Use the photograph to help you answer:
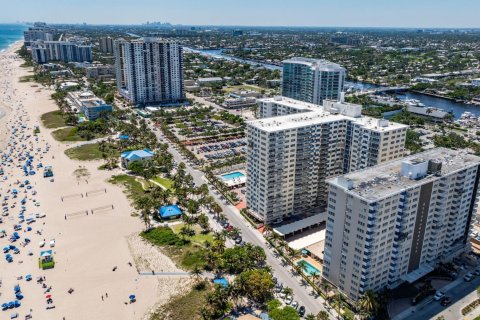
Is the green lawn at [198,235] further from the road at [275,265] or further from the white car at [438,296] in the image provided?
the white car at [438,296]

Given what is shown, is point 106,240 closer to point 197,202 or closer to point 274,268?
point 197,202

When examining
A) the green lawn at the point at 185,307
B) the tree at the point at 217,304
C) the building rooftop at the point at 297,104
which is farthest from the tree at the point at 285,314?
the building rooftop at the point at 297,104

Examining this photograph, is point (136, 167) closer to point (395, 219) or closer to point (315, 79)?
point (315, 79)

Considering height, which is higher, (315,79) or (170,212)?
(315,79)

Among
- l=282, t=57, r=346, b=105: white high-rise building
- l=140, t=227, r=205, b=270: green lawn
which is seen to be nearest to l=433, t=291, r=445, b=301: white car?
l=140, t=227, r=205, b=270: green lawn

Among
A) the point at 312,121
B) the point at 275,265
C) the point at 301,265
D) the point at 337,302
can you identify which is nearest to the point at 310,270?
the point at 301,265

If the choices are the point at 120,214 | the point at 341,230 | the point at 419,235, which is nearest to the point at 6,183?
the point at 120,214
